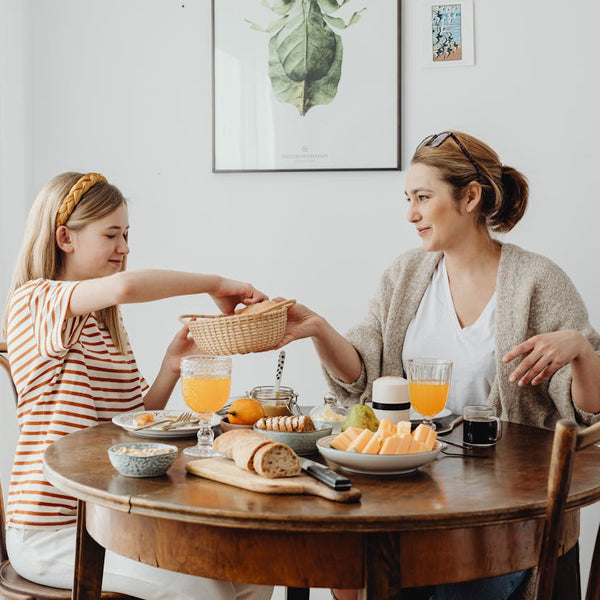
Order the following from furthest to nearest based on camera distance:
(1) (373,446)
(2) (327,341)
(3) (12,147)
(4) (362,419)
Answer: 1. (3) (12,147)
2. (2) (327,341)
3. (4) (362,419)
4. (1) (373,446)

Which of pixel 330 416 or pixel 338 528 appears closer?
pixel 338 528

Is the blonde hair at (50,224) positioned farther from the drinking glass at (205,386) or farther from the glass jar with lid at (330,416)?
the glass jar with lid at (330,416)

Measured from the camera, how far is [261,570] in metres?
1.14

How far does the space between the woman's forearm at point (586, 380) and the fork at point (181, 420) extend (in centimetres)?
91

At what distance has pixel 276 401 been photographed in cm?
178

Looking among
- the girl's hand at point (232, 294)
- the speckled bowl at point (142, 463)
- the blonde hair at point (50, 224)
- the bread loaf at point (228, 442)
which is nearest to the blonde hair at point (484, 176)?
the girl's hand at point (232, 294)

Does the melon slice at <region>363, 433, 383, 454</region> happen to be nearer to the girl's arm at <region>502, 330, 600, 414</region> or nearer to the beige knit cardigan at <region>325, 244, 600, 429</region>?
the girl's arm at <region>502, 330, 600, 414</region>

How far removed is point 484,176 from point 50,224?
1.16 m

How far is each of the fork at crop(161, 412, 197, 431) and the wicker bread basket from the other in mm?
146

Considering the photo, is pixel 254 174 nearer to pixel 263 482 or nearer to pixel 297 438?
pixel 297 438

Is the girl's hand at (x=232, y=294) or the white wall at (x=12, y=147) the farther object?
the white wall at (x=12, y=147)

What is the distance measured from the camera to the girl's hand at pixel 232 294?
6.16ft

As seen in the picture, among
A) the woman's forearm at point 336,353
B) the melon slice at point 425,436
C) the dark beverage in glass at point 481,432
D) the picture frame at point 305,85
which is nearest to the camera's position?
the melon slice at point 425,436

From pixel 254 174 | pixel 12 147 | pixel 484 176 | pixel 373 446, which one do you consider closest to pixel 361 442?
pixel 373 446
